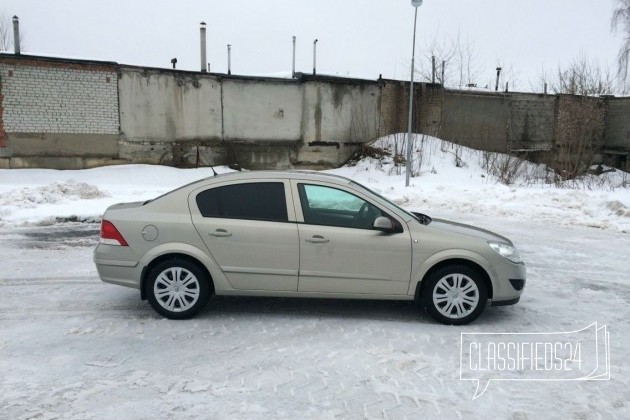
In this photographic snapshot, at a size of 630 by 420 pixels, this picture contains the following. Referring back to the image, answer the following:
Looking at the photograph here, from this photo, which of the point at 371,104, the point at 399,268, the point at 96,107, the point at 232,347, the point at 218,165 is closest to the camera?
the point at 232,347

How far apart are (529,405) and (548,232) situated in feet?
24.6

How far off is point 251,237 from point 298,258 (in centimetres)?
52

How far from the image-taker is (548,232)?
33.9 ft

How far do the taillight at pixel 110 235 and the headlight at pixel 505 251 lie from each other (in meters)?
3.76

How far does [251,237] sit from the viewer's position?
5117 mm

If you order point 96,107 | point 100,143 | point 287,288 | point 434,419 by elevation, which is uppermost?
point 96,107

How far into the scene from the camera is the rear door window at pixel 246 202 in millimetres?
5223

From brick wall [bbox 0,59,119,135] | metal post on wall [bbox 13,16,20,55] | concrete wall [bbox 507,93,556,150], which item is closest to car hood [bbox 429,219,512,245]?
brick wall [bbox 0,59,119,135]

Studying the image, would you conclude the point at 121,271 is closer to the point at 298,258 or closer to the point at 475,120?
the point at 298,258

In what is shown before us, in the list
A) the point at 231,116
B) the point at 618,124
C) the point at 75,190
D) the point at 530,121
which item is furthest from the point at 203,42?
the point at 618,124

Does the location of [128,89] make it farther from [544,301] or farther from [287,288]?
[544,301]

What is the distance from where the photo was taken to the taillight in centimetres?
517

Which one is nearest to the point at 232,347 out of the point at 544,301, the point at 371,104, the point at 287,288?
the point at 287,288

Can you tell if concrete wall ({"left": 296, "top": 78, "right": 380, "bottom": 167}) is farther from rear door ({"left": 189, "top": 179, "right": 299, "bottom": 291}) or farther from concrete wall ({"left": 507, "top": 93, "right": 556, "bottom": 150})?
rear door ({"left": 189, "top": 179, "right": 299, "bottom": 291})
